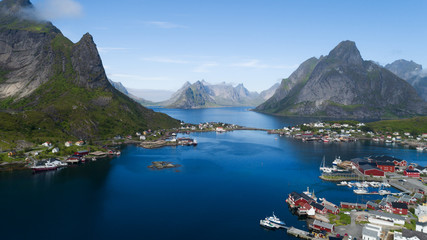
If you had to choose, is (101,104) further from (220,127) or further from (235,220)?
(235,220)

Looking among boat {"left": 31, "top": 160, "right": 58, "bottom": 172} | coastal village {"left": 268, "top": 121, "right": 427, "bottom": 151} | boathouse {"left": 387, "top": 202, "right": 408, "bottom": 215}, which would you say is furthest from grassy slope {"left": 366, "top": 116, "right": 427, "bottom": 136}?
boat {"left": 31, "top": 160, "right": 58, "bottom": 172}

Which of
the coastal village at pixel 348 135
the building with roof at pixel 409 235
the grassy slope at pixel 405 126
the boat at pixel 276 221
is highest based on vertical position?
the grassy slope at pixel 405 126

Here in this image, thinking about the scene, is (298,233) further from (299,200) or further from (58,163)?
(58,163)

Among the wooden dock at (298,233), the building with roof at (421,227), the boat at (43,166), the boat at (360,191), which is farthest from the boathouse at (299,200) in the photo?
the boat at (43,166)

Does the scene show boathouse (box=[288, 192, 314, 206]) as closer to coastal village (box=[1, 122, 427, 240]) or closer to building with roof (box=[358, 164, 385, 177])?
coastal village (box=[1, 122, 427, 240])

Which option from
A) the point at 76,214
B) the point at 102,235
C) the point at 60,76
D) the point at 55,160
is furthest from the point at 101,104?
the point at 102,235

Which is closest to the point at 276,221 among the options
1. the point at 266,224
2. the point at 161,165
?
the point at 266,224

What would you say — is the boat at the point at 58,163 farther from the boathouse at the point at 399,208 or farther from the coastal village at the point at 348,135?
the coastal village at the point at 348,135
